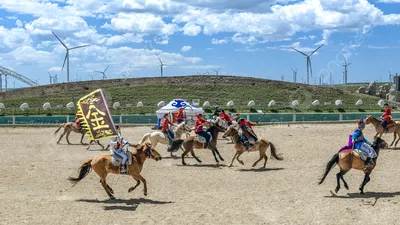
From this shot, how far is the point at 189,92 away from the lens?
80562mm

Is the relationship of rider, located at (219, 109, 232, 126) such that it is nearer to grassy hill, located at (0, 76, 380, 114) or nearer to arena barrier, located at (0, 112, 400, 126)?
arena barrier, located at (0, 112, 400, 126)

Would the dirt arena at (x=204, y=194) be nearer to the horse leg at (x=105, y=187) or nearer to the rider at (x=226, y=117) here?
the horse leg at (x=105, y=187)

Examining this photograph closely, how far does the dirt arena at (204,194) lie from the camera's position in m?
11.1

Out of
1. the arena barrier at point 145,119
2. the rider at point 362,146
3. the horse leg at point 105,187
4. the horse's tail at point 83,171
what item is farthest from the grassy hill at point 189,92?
the horse leg at point 105,187

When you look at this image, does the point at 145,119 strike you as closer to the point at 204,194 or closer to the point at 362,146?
the point at 204,194

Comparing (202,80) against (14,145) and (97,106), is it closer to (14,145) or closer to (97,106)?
(14,145)

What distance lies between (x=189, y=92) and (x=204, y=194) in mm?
67092

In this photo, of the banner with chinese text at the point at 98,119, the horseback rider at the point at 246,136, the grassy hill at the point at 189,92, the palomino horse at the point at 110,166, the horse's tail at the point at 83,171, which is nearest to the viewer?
the banner with chinese text at the point at 98,119

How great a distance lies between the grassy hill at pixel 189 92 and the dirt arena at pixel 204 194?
177 ft

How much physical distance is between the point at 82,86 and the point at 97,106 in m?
74.2

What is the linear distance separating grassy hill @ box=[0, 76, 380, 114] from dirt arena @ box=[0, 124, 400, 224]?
2128 inches

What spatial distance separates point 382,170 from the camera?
684 inches

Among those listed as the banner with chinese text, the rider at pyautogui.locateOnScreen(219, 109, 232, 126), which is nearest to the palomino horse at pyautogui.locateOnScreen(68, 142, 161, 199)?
the banner with chinese text

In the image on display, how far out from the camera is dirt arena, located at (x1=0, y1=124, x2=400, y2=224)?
1115 cm
